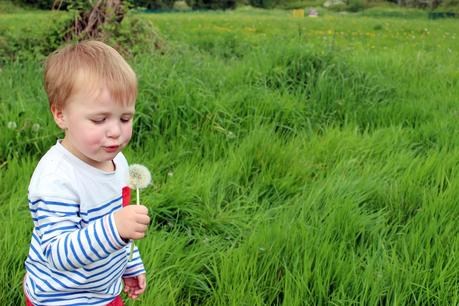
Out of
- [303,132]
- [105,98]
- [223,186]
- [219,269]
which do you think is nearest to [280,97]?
[303,132]

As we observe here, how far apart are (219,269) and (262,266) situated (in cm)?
17

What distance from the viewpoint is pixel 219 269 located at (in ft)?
7.39

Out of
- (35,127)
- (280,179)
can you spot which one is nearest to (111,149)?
(280,179)

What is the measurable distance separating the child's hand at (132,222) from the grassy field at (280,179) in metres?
0.82

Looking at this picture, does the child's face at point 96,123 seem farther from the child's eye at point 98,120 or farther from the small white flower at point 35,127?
the small white flower at point 35,127

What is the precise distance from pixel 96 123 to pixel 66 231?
26 cm

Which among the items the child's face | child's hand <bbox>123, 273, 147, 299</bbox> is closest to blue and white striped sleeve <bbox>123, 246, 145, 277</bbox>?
child's hand <bbox>123, 273, 147, 299</bbox>

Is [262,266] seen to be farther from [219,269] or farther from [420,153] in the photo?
[420,153]

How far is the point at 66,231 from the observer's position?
4.35ft

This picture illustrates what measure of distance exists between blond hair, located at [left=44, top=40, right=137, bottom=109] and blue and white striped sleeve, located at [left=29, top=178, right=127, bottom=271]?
219mm

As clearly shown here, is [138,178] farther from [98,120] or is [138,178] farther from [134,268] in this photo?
[134,268]

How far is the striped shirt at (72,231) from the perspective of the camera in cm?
129

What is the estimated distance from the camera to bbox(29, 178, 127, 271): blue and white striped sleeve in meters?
1.27

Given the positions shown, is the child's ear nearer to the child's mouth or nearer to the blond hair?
the blond hair
